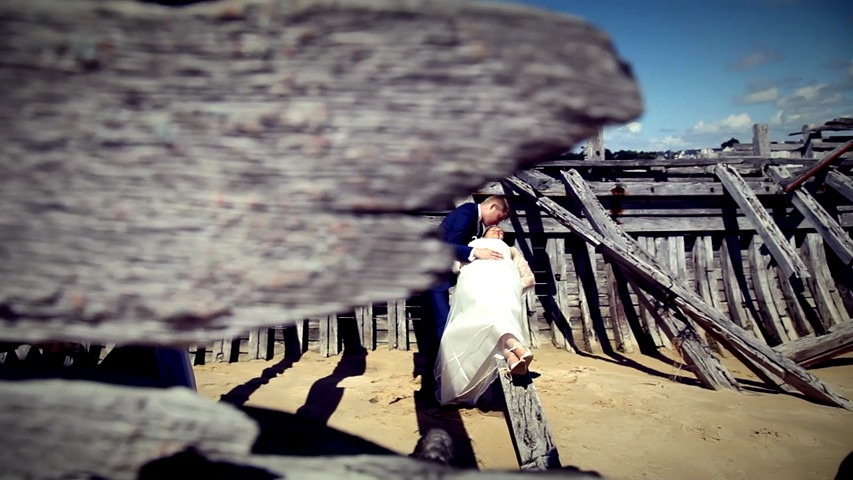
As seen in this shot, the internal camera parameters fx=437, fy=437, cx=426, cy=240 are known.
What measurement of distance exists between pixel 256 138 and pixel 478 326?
3.09m

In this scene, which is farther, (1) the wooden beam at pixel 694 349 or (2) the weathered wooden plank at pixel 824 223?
(2) the weathered wooden plank at pixel 824 223

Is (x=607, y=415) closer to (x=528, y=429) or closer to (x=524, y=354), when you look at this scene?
(x=524, y=354)

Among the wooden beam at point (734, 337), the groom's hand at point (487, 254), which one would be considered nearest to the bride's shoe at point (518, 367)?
the groom's hand at point (487, 254)

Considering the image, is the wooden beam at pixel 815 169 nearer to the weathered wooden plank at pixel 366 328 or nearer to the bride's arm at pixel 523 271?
the bride's arm at pixel 523 271

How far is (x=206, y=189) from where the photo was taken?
24.6 inches

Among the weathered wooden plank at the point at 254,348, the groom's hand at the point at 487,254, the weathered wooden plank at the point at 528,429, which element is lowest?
the weathered wooden plank at the point at 528,429

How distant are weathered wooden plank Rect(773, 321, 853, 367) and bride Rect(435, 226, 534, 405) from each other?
11.6 ft

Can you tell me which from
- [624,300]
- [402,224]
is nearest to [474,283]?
[402,224]

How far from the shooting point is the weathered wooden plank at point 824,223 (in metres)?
5.58

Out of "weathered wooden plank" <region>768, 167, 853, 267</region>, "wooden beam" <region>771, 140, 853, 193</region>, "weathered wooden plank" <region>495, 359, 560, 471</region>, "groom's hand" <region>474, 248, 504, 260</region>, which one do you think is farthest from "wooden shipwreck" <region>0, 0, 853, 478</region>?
"wooden beam" <region>771, 140, 853, 193</region>

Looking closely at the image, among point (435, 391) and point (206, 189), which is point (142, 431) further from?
point (435, 391)

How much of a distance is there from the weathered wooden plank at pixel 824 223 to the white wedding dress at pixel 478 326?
4767 millimetres

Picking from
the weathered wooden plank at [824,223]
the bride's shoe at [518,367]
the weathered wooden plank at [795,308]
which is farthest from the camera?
the weathered wooden plank at [795,308]

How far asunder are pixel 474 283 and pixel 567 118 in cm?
319
